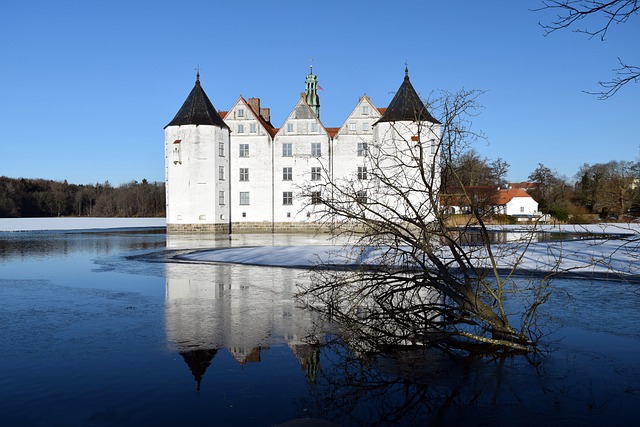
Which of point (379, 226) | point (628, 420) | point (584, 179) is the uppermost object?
point (584, 179)

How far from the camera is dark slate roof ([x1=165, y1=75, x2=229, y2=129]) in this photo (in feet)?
147

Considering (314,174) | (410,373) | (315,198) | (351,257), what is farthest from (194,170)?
(410,373)

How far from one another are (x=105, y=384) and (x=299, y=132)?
41898 millimetres

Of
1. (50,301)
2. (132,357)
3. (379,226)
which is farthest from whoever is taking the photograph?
(50,301)

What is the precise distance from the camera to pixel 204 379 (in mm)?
6703

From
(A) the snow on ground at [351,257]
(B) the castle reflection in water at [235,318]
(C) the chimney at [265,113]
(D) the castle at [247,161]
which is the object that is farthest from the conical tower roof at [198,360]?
(C) the chimney at [265,113]

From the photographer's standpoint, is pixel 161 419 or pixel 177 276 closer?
pixel 161 419

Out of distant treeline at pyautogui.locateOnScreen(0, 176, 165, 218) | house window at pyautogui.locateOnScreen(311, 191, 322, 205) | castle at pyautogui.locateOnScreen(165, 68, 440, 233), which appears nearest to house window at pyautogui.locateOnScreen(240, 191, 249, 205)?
castle at pyautogui.locateOnScreen(165, 68, 440, 233)

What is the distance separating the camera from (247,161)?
157 ft

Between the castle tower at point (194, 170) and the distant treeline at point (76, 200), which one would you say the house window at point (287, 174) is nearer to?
the castle tower at point (194, 170)

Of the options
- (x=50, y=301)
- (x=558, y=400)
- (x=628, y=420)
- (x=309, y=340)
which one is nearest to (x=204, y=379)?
(x=309, y=340)

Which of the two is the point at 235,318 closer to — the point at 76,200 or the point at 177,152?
the point at 177,152

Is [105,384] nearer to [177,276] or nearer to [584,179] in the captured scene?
[177,276]

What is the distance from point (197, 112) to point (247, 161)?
6.12 meters
